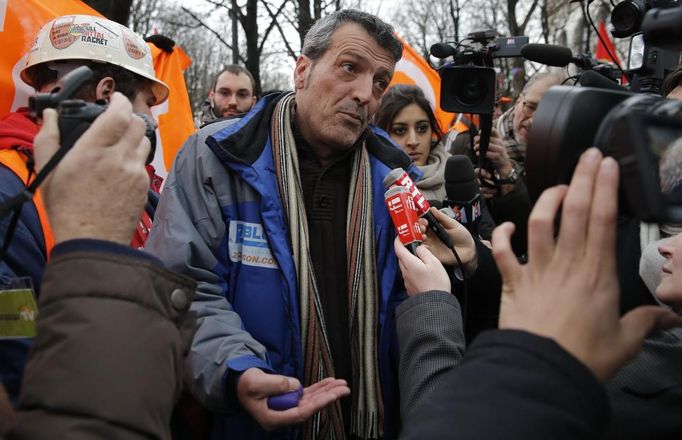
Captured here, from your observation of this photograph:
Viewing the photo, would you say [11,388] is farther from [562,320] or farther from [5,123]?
[562,320]

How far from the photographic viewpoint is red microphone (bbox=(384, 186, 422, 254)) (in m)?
1.87

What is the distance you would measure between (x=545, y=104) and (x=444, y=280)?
83 centimetres

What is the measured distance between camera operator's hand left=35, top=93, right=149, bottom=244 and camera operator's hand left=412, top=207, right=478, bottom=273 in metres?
1.21

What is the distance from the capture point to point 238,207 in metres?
2.01

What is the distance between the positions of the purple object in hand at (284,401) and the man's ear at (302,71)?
4.05ft

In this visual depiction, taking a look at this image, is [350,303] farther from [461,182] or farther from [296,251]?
[461,182]

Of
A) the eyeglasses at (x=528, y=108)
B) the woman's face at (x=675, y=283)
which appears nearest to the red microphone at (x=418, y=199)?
the woman's face at (x=675, y=283)

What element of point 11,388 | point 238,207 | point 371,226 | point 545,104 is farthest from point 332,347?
point 545,104

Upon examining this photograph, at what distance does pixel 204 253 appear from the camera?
1.86 metres

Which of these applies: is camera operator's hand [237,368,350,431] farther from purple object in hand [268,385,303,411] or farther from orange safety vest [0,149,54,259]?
orange safety vest [0,149,54,259]

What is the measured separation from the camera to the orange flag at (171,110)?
4312 mm

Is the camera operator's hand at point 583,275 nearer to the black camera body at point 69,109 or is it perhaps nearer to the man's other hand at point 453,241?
the black camera body at point 69,109

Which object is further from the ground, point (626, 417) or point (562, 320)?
point (562, 320)

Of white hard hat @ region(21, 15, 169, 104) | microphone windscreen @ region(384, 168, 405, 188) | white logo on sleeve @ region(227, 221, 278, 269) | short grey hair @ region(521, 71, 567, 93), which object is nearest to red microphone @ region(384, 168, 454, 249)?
microphone windscreen @ region(384, 168, 405, 188)
